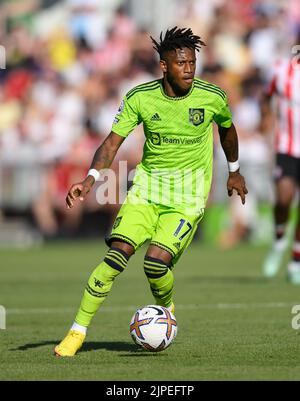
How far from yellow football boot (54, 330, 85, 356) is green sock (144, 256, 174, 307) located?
697 millimetres

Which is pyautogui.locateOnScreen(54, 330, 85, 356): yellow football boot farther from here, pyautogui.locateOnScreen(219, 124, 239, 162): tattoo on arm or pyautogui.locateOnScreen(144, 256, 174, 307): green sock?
pyautogui.locateOnScreen(219, 124, 239, 162): tattoo on arm

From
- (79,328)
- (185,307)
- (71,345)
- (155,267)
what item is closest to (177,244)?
(155,267)

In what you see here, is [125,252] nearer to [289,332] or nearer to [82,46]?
[289,332]

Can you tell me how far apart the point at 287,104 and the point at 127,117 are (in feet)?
20.2

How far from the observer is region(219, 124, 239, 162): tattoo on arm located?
8.37 metres

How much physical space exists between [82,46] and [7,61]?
1731 millimetres

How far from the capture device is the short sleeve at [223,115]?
8.13 m

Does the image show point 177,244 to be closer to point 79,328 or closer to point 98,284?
point 98,284

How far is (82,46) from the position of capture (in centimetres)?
2364

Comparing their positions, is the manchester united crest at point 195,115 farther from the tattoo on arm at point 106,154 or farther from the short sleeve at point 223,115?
the tattoo on arm at point 106,154

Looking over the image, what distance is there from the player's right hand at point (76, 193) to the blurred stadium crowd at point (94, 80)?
1303 centimetres

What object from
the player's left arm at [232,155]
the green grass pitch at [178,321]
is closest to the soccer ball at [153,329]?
the green grass pitch at [178,321]
